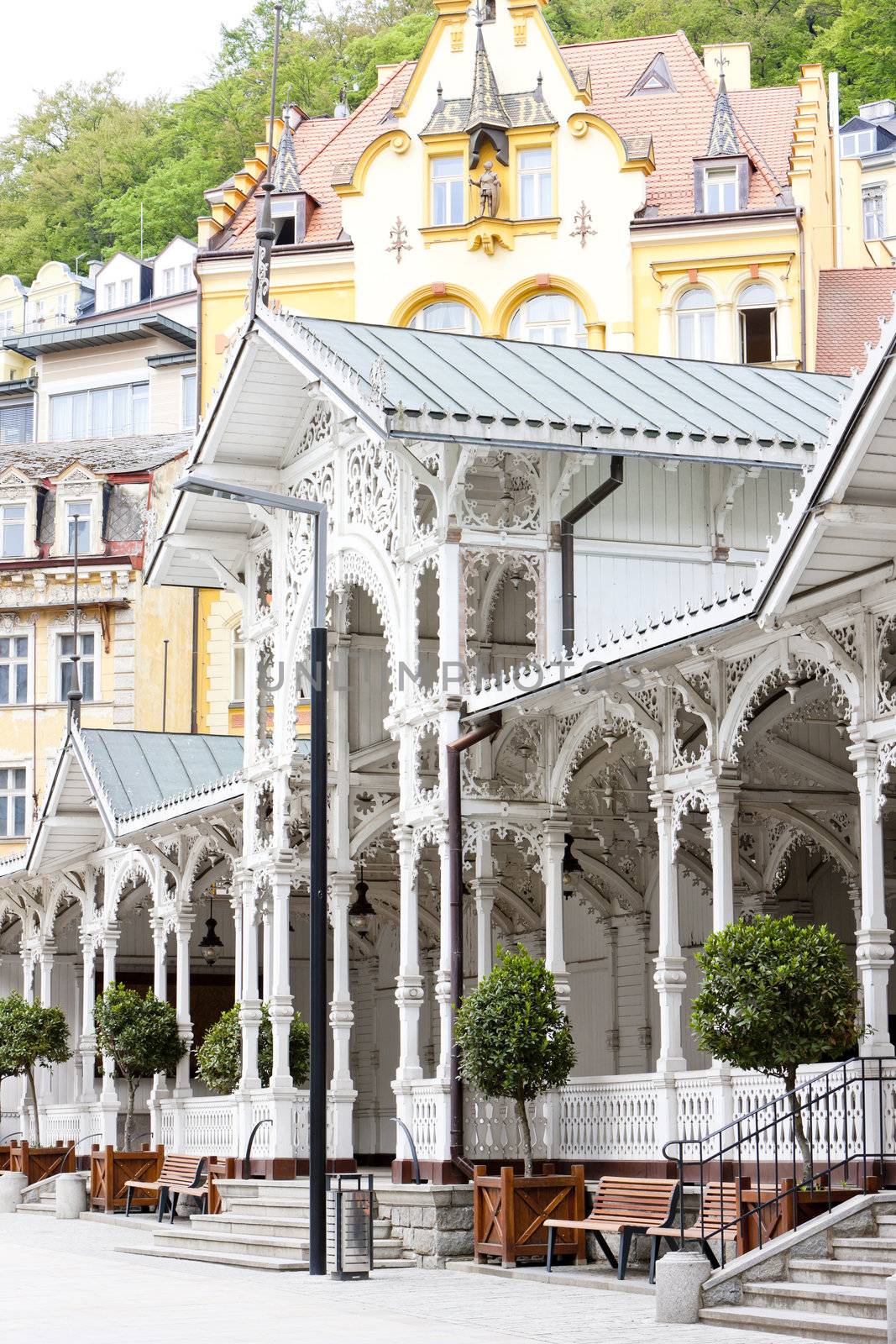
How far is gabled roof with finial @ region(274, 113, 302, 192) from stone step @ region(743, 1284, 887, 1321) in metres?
33.9

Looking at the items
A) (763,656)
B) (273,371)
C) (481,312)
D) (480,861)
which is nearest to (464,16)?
(481,312)

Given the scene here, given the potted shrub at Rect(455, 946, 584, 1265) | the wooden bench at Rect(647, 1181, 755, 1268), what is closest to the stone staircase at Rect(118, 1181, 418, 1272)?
the potted shrub at Rect(455, 946, 584, 1265)

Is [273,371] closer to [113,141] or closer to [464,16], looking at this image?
[464,16]

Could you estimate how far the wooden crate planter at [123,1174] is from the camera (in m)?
30.7

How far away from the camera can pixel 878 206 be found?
87188mm

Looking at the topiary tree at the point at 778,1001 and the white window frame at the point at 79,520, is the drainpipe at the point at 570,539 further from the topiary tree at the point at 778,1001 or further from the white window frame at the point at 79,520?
the white window frame at the point at 79,520

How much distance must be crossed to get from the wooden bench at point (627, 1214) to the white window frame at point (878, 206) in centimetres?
7074

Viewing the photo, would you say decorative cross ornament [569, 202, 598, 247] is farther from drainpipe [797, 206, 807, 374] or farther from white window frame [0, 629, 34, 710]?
white window frame [0, 629, 34, 710]

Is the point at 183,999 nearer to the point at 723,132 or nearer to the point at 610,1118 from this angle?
the point at 610,1118

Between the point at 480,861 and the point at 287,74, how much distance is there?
5365cm

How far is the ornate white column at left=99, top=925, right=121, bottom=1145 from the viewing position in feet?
108

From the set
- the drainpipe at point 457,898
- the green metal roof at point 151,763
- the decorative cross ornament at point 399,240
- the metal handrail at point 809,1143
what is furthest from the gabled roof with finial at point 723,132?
the metal handrail at point 809,1143

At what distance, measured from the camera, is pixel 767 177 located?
4278cm

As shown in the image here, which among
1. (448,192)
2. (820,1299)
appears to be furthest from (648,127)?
(820,1299)
